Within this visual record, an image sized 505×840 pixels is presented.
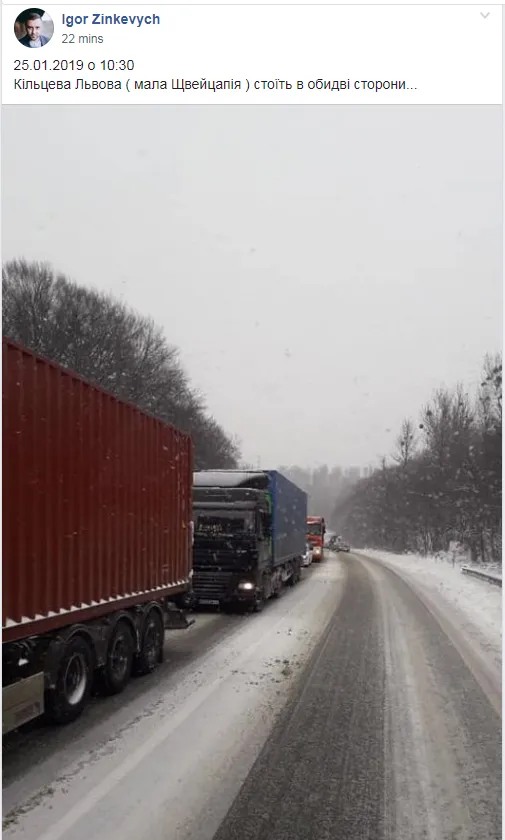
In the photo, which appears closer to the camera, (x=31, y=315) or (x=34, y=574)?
(x=34, y=574)

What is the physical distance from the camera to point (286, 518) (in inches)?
807

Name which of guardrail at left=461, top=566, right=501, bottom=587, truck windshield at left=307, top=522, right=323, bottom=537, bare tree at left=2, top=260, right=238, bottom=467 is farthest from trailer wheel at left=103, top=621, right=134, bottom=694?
truck windshield at left=307, top=522, right=323, bottom=537

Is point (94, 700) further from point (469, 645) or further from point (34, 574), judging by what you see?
point (469, 645)

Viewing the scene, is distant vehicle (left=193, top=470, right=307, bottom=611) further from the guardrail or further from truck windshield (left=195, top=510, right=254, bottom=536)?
the guardrail

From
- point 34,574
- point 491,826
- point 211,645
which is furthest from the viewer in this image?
point 211,645

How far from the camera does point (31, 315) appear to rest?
108 ft

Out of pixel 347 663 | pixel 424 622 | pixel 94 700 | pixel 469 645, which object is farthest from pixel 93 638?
pixel 424 622

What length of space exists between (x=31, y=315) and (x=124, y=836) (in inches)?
1231

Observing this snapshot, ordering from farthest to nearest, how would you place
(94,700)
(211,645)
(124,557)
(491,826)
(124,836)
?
(211,645) → (124,557) → (94,700) → (491,826) → (124,836)

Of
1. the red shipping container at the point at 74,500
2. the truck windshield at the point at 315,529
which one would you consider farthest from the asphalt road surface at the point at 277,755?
the truck windshield at the point at 315,529
